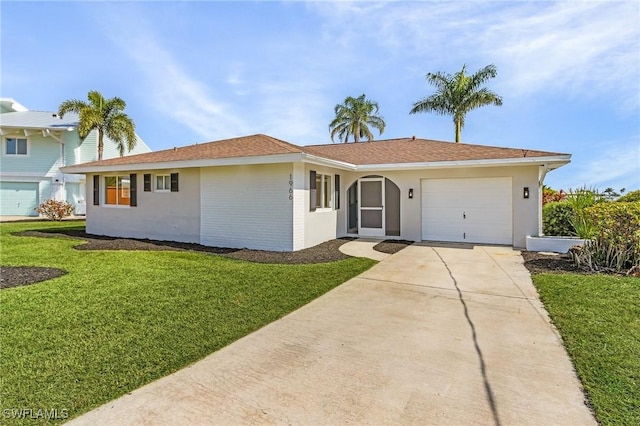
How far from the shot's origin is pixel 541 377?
3.18 metres

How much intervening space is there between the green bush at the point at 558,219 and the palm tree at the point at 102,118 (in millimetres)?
25980

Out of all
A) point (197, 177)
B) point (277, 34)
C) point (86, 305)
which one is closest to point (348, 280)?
point (86, 305)

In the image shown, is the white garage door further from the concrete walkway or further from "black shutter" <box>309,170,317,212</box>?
"black shutter" <box>309,170,317,212</box>

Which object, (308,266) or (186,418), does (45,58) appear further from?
(186,418)

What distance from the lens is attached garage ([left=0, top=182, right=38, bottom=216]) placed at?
23.5 metres

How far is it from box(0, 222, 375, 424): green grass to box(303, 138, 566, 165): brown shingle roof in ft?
17.6

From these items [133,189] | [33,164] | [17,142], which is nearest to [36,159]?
[33,164]

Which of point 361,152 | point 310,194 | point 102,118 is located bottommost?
point 310,194

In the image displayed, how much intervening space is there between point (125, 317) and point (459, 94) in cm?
2510

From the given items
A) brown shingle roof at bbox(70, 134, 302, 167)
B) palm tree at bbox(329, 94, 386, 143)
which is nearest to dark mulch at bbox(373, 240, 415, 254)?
brown shingle roof at bbox(70, 134, 302, 167)

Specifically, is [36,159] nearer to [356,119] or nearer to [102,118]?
[102,118]

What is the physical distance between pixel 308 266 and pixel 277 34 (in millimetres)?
→ 7521

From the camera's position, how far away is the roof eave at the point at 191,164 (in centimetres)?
950

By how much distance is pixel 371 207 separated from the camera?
1335 centimetres
